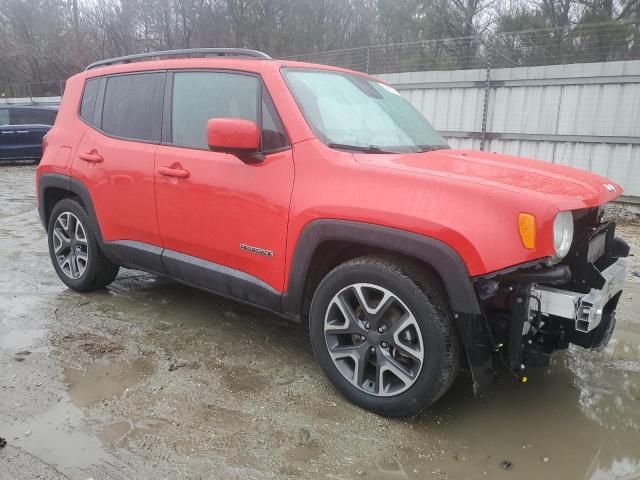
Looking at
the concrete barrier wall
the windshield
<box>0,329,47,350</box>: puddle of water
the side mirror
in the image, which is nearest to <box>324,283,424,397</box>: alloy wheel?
the windshield

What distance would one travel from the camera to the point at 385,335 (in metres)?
2.60

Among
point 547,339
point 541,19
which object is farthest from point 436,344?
point 541,19

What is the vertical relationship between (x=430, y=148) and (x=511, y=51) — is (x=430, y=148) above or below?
below

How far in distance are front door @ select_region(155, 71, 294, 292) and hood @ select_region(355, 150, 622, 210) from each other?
0.58m

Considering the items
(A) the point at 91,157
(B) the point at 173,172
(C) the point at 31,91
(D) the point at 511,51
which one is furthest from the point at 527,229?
(C) the point at 31,91

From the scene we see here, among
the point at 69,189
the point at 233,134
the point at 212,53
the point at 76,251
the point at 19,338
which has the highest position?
the point at 212,53

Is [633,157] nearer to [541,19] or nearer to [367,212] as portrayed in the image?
[367,212]

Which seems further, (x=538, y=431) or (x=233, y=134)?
(x=233, y=134)

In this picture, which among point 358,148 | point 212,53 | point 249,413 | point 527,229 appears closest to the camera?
point 527,229

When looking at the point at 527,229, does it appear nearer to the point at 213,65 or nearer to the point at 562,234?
the point at 562,234

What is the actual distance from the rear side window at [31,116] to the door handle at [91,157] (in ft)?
35.1

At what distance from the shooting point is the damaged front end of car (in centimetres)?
228

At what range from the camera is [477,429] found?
2.62 meters

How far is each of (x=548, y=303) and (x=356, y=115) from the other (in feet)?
5.12
